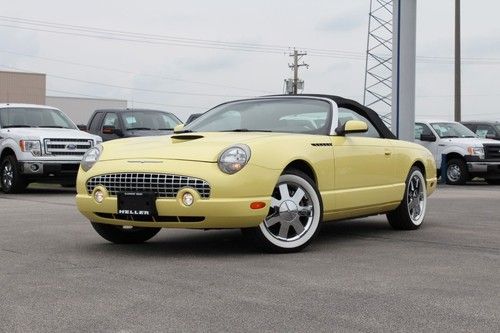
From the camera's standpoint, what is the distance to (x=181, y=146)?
23.0 feet

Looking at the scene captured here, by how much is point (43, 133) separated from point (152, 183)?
9.75 meters

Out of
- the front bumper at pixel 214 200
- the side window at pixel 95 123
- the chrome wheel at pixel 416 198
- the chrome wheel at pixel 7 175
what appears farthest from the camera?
the side window at pixel 95 123

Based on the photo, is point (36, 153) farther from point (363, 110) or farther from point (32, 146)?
point (363, 110)

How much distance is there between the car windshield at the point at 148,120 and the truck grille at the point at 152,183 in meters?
11.8

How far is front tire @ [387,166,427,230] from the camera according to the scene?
8.97 metres


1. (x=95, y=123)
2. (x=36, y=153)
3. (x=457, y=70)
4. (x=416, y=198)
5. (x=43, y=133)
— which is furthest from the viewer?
(x=457, y=70)

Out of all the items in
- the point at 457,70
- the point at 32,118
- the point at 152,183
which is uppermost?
the point at 457,70

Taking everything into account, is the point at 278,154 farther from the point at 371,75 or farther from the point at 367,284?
the point at 371,75

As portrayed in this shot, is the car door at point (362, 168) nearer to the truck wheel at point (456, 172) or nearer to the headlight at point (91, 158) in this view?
the headlight at point (91, 158)

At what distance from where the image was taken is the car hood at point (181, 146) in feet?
22.2

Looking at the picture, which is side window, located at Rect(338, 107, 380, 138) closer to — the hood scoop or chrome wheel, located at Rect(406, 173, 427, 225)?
chrome wheel, located at Rect(406, 173, 427, 225)

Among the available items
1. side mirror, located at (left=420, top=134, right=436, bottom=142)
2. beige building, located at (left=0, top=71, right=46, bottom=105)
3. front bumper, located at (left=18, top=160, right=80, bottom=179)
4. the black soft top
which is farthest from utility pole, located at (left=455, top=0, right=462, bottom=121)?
beige building, located at (left=0, top=71, right=46, bottom=105)

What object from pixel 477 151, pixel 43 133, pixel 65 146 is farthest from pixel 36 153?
pixel 477 151

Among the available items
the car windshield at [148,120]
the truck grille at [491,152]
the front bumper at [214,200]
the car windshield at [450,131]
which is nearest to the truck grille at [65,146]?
the car windshield at [148,120]
